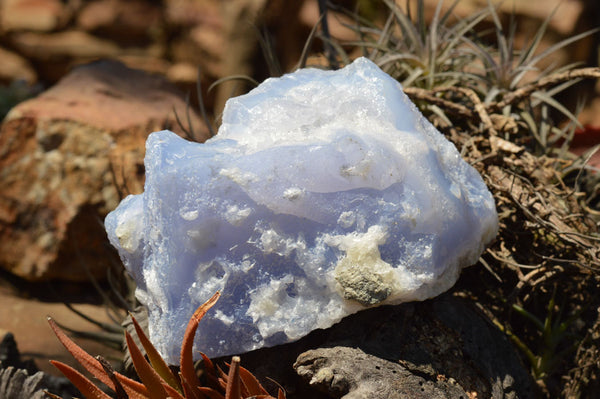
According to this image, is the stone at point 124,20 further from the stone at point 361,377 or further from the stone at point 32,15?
the stone at point 361,377

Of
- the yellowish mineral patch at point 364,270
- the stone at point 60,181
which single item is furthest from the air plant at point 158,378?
the stone at point 60,181

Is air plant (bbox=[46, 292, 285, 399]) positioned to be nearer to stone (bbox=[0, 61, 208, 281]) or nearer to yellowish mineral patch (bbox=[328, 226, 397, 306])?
yellowish mineral patch (bbox=[328, 226, 397, 306])

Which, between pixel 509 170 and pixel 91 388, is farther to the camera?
pixel 509 170

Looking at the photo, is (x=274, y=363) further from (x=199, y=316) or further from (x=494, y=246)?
(x=494, y=246)

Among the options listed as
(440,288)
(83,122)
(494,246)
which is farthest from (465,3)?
(440,288)

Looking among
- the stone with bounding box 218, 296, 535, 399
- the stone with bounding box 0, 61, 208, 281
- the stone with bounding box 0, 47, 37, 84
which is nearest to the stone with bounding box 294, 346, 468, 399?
the stone with bounding box 218, 296, 535, 399

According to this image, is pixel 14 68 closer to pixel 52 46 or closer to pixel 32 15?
pixel 52 46
